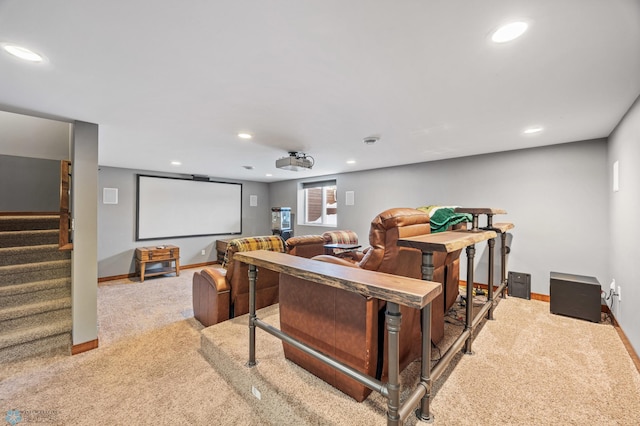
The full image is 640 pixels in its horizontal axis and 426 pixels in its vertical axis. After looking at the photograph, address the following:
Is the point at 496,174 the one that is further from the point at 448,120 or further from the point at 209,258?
the point at 209,258

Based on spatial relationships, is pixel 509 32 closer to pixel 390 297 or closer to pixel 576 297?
pixel 390 297

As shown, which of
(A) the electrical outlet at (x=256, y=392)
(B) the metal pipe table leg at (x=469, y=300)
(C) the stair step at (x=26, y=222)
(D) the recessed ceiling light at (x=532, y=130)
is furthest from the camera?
(C) the stair step at (x=26, y=222)

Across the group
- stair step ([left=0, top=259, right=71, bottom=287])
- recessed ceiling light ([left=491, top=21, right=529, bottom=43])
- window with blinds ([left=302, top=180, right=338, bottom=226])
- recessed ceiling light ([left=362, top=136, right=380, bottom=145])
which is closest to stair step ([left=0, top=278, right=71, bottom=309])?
stair step ([left=0, top=259, right=71, bottom=287])

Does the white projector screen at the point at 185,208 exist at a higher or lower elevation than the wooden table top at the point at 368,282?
higher

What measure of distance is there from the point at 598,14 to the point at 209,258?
23.5 ft

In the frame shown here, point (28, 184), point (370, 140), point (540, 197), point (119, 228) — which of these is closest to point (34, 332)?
point (28, 184)

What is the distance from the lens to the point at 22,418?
169cm

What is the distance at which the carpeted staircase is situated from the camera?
2.51 meters

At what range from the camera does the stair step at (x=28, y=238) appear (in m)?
3.24

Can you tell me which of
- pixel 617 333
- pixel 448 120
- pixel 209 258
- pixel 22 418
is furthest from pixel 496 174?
pixel 209 258

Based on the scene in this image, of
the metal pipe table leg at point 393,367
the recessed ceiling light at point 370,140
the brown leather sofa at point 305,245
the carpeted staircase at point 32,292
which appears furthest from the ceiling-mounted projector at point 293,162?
the carpeted staircase at point 32,292

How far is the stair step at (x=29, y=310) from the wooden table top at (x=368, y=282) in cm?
283

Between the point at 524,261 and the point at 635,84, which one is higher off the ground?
the point at 635,84

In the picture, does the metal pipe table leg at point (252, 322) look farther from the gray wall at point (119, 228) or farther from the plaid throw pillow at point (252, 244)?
the gray wall at point (119, 228)
